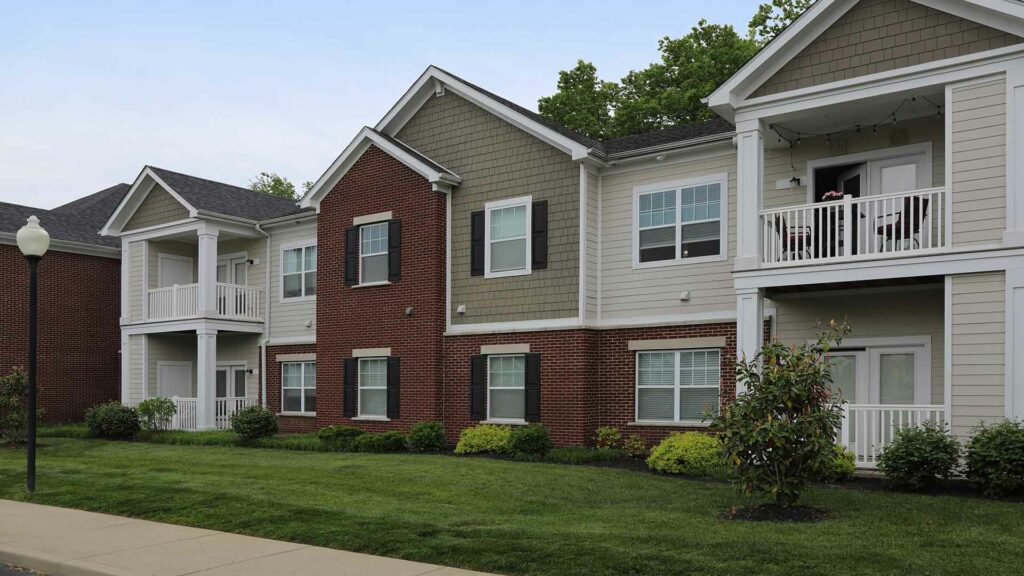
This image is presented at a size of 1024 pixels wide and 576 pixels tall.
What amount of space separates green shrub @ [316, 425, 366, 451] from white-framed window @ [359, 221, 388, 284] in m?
3.63

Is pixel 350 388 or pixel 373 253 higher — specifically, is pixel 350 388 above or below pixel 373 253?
below

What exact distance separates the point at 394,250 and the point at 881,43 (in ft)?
37.3

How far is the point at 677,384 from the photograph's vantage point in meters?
18.1

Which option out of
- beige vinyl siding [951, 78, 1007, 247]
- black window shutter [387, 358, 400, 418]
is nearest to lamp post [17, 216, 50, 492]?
black window shutter [387, 358, 400, 418]

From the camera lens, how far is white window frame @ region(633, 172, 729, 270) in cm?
1773

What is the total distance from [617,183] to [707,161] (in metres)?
2.04

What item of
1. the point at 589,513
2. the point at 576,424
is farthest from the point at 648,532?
the point at 576,424

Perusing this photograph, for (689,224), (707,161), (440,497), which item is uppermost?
(707,161)

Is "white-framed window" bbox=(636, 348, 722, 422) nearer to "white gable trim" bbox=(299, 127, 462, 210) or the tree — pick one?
"white gable trim" bbox=(299, 127, 462, 210)

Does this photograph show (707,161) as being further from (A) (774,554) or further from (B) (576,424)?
(A) (774,554)

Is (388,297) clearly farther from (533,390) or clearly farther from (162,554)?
(162,554)

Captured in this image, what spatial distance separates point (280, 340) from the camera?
25.8m

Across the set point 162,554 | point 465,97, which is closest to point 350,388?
point 465,97

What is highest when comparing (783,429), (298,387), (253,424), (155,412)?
(783,429)
